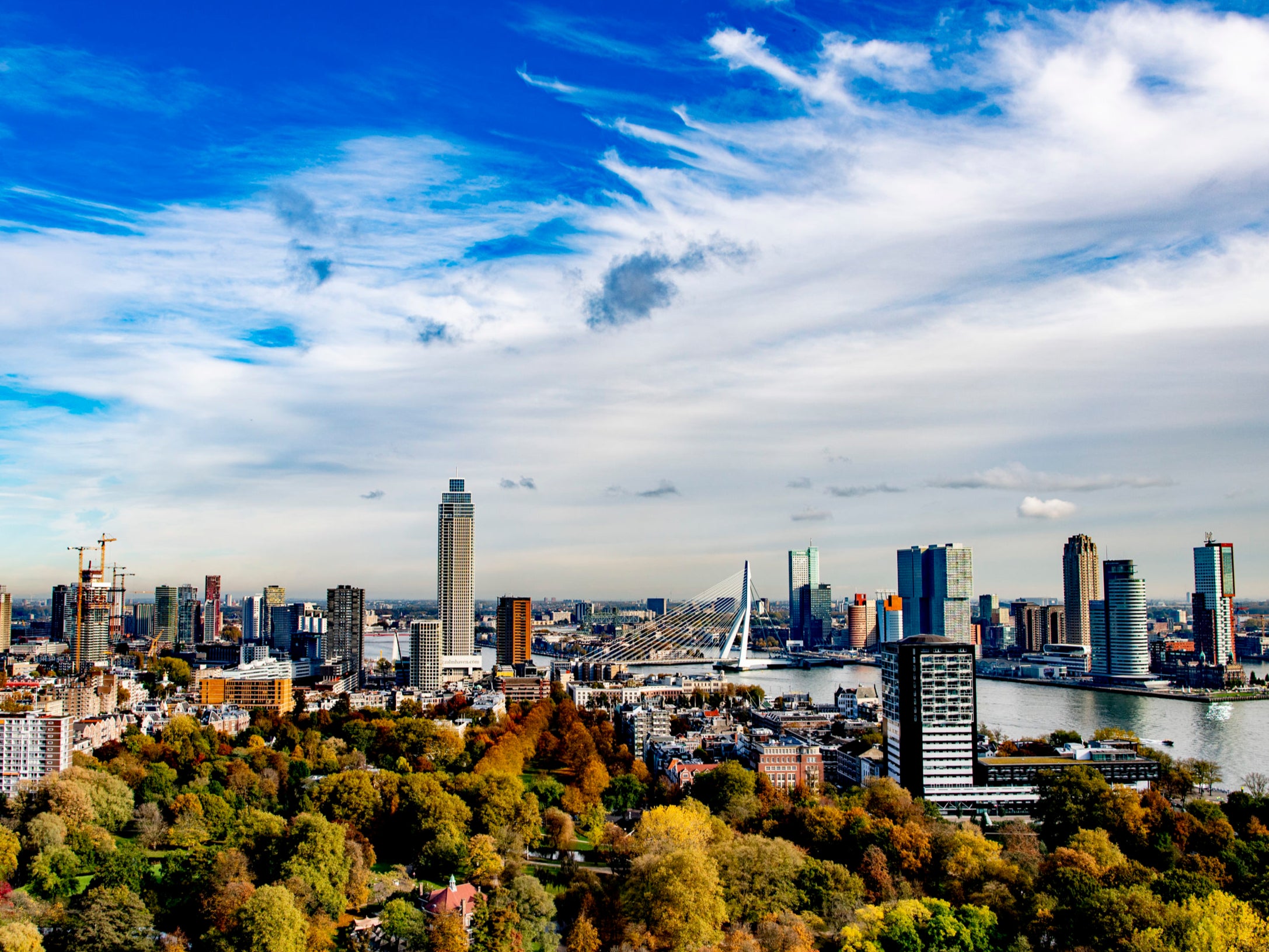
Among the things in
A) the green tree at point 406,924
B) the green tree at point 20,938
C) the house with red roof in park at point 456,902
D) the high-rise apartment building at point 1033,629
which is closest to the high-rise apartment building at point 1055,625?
the high-rise apartment building at point 1033,629

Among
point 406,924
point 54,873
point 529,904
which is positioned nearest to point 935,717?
point 529,904

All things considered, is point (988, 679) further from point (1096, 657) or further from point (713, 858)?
point (713, 858)

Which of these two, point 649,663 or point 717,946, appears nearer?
point 717,946

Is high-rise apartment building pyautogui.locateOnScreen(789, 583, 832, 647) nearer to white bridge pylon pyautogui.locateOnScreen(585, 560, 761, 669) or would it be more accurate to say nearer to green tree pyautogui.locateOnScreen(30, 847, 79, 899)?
white bridge pylon pyautogui.locateOnScreen(585, 560, 761, 669)

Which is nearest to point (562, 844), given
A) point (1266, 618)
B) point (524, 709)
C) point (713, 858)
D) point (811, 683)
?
point (713, 858)

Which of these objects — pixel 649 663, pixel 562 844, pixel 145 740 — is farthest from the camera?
pixel 649 663

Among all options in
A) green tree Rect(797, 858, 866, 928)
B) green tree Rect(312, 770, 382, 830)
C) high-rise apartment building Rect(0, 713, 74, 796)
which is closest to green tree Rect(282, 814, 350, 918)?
green tree Rect(312, 770, 382, 830)

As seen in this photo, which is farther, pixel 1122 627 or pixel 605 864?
pixel 1122 627

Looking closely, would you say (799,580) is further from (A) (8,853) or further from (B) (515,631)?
(A) (8,853)

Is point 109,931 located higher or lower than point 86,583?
lower
